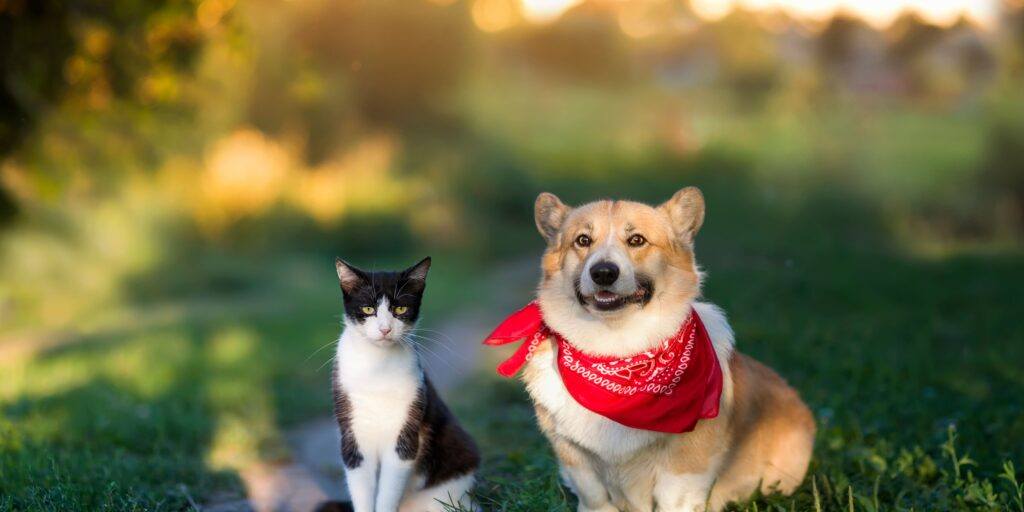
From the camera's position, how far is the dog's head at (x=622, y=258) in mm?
3469

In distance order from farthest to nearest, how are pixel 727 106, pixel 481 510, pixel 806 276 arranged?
pixel 727 106, pixel 806 276, pixel 481 510

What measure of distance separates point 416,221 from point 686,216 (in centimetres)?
1419

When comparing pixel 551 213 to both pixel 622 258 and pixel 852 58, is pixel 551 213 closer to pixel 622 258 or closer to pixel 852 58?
pixel 622 258

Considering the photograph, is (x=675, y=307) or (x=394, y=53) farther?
(x=394, y=53)

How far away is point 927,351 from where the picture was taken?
685 centimetres

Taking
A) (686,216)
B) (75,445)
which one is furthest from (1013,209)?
(75,445)

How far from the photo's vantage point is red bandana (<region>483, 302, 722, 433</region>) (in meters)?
3.57

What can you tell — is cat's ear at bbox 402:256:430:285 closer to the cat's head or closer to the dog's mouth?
the cat's head

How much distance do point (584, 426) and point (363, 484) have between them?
904 millimetres

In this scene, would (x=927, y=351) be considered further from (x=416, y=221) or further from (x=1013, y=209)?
(x=416, y=221)

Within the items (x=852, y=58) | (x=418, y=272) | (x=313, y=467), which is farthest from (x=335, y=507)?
(x=852, y=58)

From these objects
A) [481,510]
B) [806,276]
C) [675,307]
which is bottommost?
[806,276]

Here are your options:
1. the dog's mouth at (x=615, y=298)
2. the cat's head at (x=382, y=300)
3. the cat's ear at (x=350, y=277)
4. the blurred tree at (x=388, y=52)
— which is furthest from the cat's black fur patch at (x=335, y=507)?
the blurred tree at (x=388, y=52)

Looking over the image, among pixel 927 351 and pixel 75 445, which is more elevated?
pixel 75 445
